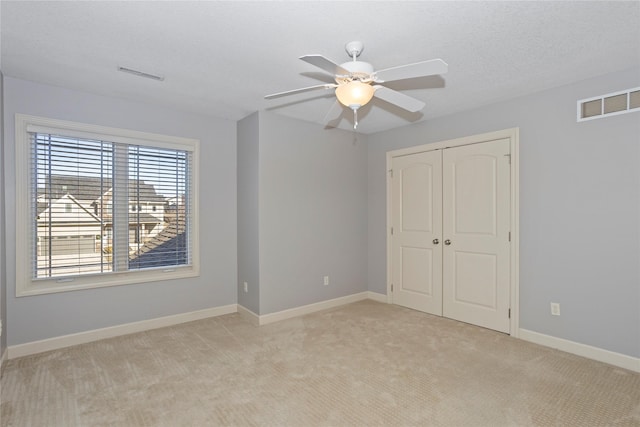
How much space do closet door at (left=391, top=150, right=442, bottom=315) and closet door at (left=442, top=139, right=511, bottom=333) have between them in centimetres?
11

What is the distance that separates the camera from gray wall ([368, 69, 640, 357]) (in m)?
2.75

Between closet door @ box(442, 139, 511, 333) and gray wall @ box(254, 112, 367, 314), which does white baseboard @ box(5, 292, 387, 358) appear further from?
closet door @ box(442, 139, 511, 333)

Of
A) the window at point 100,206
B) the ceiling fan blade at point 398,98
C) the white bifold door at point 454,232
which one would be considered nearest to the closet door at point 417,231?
the white bifold door at point 454,232

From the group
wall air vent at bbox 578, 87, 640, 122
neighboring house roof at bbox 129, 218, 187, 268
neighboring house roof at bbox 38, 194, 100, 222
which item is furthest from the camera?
neighboring house roof at bbox 129, 218, 187, 268

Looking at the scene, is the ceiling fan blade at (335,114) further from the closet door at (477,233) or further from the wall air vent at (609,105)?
the wall air vent at (609,105)

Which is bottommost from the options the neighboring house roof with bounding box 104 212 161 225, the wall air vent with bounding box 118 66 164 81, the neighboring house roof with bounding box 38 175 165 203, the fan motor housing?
the neighboring house roof with bounding box 104 212 161 225

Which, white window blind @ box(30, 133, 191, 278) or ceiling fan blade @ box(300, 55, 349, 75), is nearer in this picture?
ceiling fan blade @ box(300, 55, 349, 75)

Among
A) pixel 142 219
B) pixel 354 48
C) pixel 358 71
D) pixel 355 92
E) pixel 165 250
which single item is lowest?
pixel 165 250

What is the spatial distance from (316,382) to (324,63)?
7.27ft

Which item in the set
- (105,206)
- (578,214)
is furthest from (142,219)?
(578,214)

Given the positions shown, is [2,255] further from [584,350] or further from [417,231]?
[584,350]

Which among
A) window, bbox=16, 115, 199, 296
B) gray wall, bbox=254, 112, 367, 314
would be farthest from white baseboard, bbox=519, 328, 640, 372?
window, bbox=16, 115, 199, 296

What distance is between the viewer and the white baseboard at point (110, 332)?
297 cm

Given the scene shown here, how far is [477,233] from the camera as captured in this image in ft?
12.4
